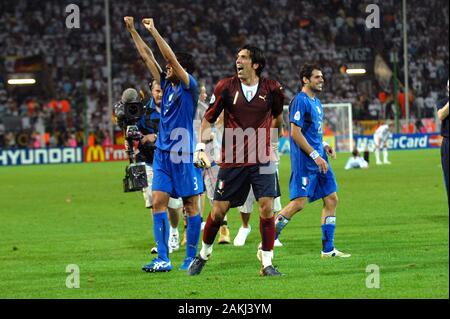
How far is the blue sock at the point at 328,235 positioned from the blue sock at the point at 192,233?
1.64 m

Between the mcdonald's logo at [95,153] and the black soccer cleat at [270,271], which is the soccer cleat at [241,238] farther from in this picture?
the mcdonald's logo at [95,153]

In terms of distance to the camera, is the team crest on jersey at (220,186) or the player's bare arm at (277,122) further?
the player's bare arm at (277,122)

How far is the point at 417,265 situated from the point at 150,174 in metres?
4.21

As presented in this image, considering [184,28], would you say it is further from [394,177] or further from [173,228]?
[173,228]

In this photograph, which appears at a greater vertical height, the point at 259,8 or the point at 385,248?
the point at 259,8

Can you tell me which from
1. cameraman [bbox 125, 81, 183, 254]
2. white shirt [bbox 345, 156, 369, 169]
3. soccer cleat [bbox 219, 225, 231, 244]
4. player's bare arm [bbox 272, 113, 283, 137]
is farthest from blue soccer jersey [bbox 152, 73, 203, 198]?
white shirt [bbox 345, 156, 369, 169]

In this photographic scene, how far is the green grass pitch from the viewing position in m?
9.90

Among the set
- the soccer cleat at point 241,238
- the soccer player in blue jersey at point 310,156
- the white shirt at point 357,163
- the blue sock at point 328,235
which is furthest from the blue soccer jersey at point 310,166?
the white shirt at point 357,163

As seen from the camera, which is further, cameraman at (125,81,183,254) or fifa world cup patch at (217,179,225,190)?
cameraman at (125,81,183,254)

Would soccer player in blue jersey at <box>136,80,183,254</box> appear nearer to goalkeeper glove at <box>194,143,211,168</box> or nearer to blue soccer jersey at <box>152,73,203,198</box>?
blue soccer jersey at <box>152,73,203,198</box>

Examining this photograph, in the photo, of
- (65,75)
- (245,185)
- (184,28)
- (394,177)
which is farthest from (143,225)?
(184,28)

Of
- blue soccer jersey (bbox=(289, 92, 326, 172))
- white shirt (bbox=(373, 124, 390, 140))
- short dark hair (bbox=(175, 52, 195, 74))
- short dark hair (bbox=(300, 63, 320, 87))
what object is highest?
short dark hair (bbox=(175, 52, 195, 74))

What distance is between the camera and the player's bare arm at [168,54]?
36.4 ft

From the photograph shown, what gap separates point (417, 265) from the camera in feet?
37.0
